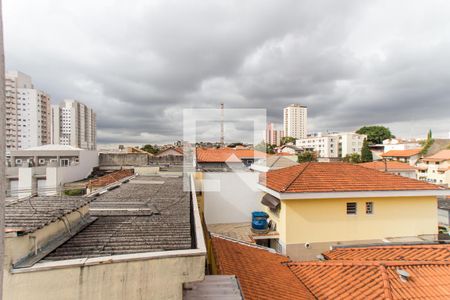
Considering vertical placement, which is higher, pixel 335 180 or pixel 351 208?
pixel 335 180

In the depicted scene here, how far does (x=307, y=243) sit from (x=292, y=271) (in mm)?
2746

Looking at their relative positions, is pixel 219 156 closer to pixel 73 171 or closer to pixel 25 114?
pixel 73 171

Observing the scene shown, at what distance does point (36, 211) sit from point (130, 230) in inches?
55.6

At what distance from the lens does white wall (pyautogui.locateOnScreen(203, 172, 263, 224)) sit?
12.7 m

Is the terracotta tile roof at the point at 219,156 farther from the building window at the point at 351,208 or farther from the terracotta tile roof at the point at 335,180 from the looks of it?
the building window at the point at 351,208

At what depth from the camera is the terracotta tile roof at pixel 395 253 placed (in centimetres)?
631

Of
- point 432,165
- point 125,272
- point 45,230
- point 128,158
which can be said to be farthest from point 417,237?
point 432,165

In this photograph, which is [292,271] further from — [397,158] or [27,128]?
[27,128]

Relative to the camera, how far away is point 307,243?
8.89 meters

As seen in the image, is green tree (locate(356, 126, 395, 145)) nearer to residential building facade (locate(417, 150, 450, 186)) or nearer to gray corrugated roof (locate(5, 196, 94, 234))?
residential building facade (locate(417, 150, 450, 186))

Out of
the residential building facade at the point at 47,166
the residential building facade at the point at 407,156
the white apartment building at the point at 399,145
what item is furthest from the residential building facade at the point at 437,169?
the residential building facade at the point at 47,166

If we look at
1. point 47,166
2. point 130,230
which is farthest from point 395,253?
point 47,166

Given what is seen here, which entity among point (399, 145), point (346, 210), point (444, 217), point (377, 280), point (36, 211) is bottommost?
point (444, 217)

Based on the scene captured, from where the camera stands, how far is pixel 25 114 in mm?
54688
